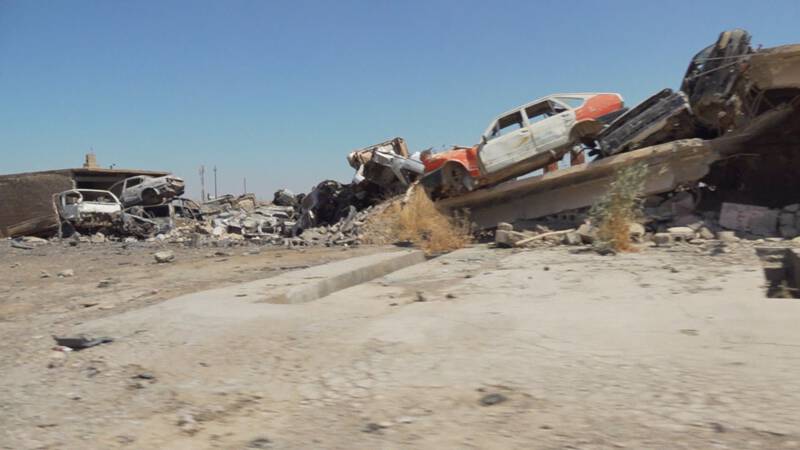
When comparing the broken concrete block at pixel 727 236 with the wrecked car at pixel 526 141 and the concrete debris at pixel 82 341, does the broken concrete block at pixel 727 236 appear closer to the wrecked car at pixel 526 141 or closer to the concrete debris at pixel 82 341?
the wrecked car at pixel 526 141

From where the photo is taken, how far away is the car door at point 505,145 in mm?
11016

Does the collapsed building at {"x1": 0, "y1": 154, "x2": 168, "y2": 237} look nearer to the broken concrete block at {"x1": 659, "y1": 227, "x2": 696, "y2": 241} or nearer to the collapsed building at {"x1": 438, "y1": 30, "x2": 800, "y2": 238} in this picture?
the collapsed building at {"x1": 438, "y1": 30, "x2": 800, "y2": 238}

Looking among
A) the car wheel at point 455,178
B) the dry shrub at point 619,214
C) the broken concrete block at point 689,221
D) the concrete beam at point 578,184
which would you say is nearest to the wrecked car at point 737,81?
the concrete beam at point 578,184

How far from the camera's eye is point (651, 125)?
9.71 metres

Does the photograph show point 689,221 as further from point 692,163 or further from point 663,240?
point 663,240

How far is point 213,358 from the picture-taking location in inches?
141

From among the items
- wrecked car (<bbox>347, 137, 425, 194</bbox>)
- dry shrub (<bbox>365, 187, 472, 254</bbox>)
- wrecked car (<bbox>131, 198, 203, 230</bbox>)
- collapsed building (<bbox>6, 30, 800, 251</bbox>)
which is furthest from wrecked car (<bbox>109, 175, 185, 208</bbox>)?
dry shrub (<bbox>365, 187, 472, 254</bbox>)

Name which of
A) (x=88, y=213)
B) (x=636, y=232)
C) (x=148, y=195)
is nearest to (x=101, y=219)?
(x=88, y=213)

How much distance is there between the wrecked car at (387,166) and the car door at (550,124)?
3.10 m

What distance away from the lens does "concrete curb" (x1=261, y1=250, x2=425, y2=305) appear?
534 cm

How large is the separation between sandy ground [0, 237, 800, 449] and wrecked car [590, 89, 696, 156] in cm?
481

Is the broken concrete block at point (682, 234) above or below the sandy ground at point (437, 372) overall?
above

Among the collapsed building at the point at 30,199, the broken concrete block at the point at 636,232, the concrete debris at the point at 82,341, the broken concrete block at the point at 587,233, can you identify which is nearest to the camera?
the concrete debris at the point at 82,341

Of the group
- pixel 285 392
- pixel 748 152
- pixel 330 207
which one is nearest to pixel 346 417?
pixel 285 392
